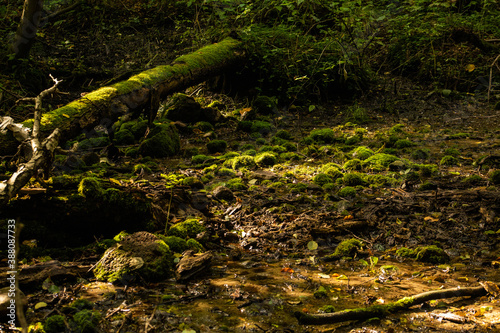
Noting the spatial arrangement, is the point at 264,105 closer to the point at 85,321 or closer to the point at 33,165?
the point at 33,165

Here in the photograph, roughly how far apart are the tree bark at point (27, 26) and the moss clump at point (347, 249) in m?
8.44

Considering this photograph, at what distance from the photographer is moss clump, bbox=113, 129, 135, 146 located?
6.55 metres

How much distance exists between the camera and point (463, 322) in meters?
2.03

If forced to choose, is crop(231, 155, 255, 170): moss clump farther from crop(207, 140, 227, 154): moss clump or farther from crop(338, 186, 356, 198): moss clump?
crop(338, 186, 356, 198): moss clump

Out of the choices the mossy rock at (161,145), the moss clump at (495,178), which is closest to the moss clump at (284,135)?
the mossy rock at (161,145)

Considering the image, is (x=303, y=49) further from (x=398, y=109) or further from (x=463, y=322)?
(x=463, y=322)

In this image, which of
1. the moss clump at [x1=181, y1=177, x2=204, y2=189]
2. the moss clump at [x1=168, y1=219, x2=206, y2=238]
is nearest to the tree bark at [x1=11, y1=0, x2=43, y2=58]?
the moss clump at [x1=181, y1=177, x2=204, y2=189]

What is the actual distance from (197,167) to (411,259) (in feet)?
11.4

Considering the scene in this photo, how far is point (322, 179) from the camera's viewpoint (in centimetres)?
478

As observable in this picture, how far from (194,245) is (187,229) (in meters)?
0.29

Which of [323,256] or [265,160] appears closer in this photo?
[323,256]

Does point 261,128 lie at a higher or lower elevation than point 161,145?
lower

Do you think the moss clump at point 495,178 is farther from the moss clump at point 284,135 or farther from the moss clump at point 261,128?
the moss clump at point 261,128

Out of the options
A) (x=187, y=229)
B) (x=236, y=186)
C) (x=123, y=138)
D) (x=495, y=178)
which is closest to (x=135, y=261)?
(x=187, y=229)
